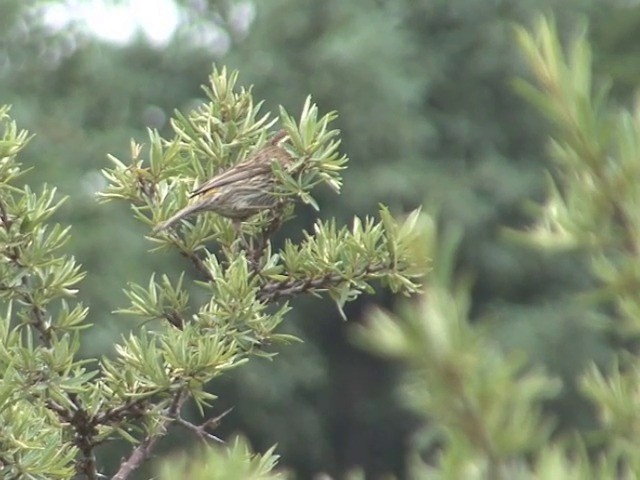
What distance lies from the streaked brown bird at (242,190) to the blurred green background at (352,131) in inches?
487

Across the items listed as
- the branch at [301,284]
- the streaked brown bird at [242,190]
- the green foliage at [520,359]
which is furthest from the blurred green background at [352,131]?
the green foliage at [520,359]

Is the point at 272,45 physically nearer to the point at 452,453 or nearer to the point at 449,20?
the point at 449,20

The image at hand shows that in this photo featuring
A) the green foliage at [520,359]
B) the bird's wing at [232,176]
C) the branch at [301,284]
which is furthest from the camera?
the bird's wing at [232,176]

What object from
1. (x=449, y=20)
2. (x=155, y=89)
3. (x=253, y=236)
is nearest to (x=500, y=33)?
(x=449, y=20)

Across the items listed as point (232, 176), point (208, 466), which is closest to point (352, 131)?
point (232, 176)

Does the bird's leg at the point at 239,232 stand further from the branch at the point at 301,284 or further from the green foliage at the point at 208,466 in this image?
the green foliage at the point at 208,466

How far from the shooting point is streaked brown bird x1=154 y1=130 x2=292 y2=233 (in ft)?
7.13

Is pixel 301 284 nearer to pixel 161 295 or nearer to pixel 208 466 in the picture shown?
pixel 161 295

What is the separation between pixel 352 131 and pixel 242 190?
48.7ft

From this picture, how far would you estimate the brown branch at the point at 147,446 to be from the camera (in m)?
1.89

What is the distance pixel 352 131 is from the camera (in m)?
17.2

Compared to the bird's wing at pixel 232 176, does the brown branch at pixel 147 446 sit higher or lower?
lower

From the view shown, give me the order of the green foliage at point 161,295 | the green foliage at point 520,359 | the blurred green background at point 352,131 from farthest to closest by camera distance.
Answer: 1. the blurred green background at point 352,131
2. the green foliage at point 161,295
3. the green foliage at point 520,359

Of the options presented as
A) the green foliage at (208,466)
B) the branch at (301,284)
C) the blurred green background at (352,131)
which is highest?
the blurred green background at (352,131)
